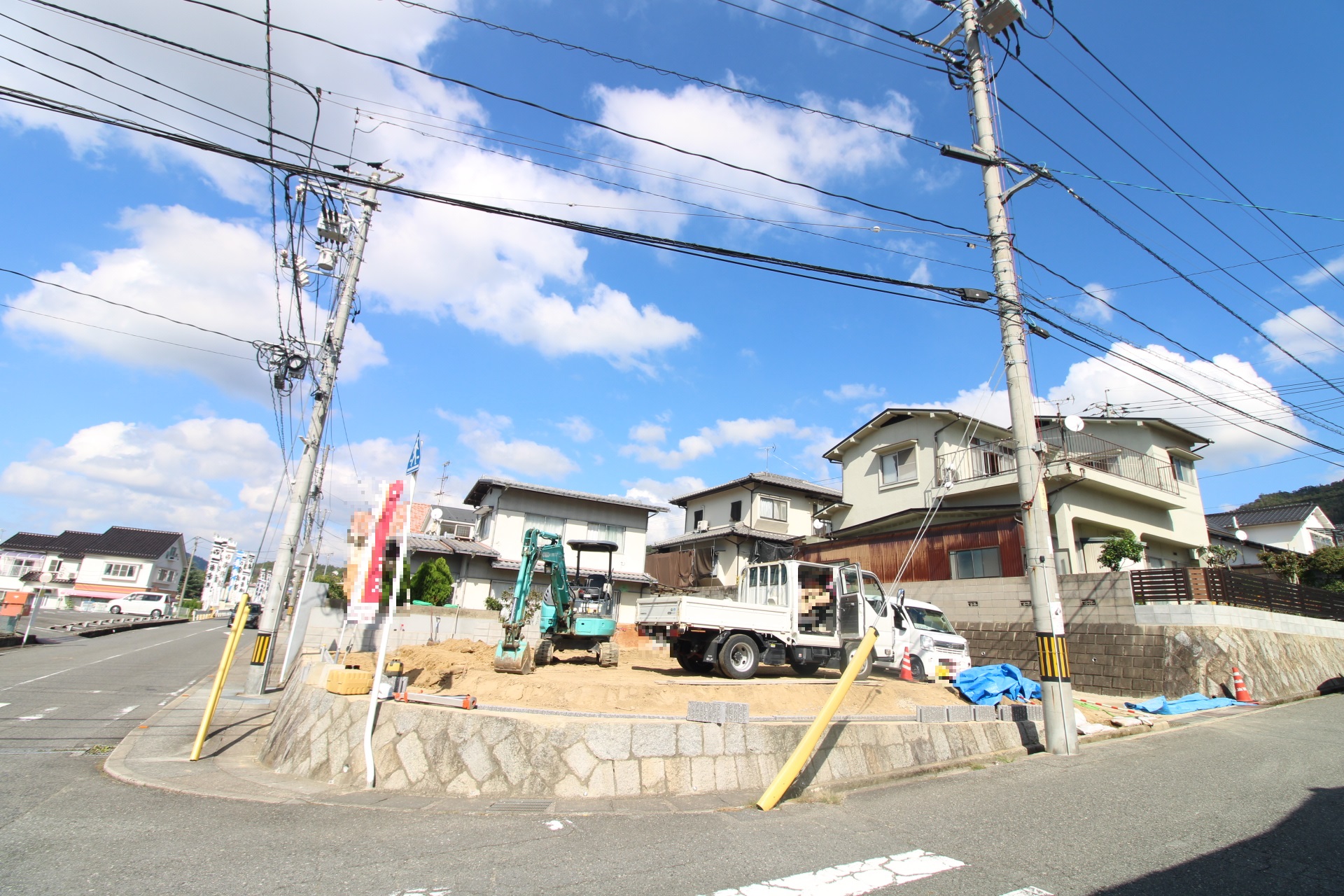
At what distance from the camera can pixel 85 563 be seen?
51375mm

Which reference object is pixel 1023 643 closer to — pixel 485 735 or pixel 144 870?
pixel 485 735

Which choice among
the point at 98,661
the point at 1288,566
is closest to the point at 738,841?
the point at 98,661

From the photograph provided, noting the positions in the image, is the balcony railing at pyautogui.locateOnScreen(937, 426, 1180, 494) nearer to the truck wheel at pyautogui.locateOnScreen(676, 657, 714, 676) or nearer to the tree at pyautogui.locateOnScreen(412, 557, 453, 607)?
the truck wheel at pyautogui.locateOnScreen(676, 657, 714, 676)

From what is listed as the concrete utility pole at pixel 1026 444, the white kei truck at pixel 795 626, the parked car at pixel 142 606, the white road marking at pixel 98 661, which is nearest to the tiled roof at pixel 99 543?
the parked car at pixel 142 606

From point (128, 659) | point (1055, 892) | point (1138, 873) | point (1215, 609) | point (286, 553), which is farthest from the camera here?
point (128, 659)

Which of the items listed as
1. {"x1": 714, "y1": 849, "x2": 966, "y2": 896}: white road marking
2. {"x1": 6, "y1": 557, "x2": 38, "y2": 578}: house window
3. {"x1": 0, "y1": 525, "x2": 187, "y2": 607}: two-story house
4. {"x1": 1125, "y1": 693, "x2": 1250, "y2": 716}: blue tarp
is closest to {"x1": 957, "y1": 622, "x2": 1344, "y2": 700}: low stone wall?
{"x1": 1125, "y1": 693, "x2": 1250, "y2": 716}: blue tarp

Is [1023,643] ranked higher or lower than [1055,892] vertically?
higher

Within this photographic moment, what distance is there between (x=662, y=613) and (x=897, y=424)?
16943 millimetres

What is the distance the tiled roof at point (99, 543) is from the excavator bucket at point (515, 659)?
60.0 m

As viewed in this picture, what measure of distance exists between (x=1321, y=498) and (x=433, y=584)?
59.0 m

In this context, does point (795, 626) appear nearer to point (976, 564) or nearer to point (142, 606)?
point (976, 564)

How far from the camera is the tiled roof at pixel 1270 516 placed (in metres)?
35.1

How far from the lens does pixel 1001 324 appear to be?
10062 millimetres

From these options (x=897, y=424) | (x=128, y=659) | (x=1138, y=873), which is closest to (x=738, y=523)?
(x=897, y=424)
